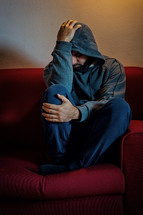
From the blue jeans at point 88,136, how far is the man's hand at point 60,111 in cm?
2

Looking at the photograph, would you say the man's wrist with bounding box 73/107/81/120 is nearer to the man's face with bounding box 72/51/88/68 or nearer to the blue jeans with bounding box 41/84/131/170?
the blue jeans with bounding box 41/84/131/170

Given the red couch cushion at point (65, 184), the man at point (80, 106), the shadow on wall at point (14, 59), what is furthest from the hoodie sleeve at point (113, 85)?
the shadow on wall at point (14, 59)

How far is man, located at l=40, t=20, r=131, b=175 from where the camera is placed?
860mm

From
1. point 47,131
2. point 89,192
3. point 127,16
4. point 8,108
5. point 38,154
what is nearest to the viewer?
point 89,192

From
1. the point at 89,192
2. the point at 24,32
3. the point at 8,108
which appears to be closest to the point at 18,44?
the point at 24,32

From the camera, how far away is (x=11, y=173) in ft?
2.74

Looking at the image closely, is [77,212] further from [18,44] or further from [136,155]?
[18,44]

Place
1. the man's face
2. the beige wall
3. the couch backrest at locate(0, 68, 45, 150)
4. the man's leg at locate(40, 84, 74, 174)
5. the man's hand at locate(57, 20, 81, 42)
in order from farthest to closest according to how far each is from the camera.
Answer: the beige wall, the couch backrest at locate(0, 68, 45, 150), the man's face, the man's hand at locate(57, 20, 81, 42), the man's leg at locate(40, 84, 74, 174)

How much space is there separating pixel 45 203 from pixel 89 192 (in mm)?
186

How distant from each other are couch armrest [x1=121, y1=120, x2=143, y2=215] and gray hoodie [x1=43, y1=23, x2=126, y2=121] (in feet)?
0.82

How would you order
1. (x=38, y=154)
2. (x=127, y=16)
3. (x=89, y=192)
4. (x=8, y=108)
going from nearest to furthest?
(x=89, y=192)
(x=38, y=154)
(x=8, y=108)
(x=127, y=16)

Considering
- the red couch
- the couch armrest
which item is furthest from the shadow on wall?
the couch armrest

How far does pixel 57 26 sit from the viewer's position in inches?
59.9

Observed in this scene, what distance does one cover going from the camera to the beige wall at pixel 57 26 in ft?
4.90
